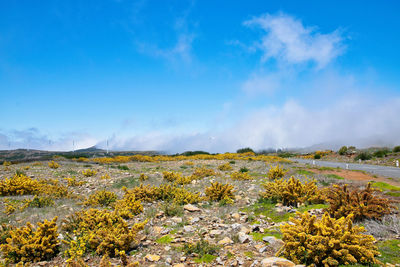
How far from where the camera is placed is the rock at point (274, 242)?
466 centimetres

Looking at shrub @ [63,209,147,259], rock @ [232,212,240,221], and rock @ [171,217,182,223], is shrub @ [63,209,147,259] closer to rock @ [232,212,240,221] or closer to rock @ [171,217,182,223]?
rock @ [171,217,182,223]

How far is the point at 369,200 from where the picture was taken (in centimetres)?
586

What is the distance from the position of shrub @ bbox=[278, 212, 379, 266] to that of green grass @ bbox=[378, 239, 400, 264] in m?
0.15

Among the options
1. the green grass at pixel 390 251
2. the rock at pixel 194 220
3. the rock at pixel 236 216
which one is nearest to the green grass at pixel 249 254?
the green grass at pixel 390 251

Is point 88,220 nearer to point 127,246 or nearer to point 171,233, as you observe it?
point 127,246

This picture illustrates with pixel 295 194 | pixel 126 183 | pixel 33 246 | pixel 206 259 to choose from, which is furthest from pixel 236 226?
pixel 126 183

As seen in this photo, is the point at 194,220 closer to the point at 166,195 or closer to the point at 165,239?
the point at 165,239

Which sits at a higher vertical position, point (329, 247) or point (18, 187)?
point (18, 187)

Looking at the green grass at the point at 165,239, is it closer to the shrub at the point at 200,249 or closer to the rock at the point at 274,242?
A: the shrub at the point at 200,249

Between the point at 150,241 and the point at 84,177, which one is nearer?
the point at 150,241

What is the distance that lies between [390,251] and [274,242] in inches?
76.5

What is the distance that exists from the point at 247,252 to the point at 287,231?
2.88ft

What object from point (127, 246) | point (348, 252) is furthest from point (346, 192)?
point (127, 246)

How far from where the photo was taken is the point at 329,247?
Answer: 396cm
